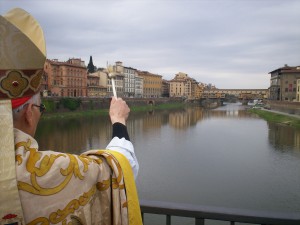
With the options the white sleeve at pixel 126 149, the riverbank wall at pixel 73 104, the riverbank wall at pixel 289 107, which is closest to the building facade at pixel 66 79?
the riverbank wall at pixel 73 104

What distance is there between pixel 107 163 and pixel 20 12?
0.52 meters

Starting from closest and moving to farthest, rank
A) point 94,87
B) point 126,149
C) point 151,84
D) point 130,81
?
point 126,149 < point 94,87 < point 130,81 < point 151,84

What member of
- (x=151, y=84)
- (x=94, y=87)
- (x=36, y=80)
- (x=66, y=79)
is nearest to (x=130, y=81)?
(x=151, y=84)

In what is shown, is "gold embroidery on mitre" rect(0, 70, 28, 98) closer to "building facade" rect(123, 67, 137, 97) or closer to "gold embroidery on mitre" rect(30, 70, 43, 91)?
"gold embroidery on mitre" rect(30, 70, 43, 91)

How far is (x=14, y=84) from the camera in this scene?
81 cm

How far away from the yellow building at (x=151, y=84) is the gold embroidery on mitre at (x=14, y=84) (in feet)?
212

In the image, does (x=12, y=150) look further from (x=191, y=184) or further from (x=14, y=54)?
(x=191, y=184)

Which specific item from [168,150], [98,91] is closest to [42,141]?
[168,150]

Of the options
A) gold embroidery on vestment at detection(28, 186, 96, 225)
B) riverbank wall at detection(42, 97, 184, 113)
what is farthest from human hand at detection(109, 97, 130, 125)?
riverbank wall at detection(42, 97, 184, 113)

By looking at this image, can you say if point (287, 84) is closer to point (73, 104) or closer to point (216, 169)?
point (73, 104)

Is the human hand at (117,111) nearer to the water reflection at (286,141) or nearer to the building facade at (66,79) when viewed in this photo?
the water reflection at (286,141)

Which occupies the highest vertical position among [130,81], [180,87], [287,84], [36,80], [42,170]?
[130,81]

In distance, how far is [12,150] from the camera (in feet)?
2.50

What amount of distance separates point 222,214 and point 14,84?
41.6 inches
